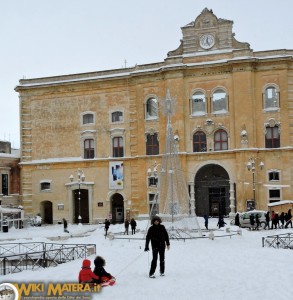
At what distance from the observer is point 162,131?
4728 cm

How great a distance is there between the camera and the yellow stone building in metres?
45.0

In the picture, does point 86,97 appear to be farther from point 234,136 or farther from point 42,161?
point 234,136

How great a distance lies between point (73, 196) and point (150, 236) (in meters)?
36.3

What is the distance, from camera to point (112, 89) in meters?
49.9

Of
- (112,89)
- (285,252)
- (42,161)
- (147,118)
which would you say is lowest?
(285,252)

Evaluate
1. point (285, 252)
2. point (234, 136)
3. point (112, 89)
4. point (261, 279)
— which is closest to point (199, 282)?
point (261, 279)

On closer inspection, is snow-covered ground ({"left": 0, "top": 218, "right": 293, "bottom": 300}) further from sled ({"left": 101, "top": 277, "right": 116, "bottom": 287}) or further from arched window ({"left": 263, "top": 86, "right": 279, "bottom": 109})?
arched window ({"left": 263, "top": 86, "right": 279, "bottom": 109})

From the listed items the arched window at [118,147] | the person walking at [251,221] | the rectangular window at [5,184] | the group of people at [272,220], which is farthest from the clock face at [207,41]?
the rectangular window at [5,184]

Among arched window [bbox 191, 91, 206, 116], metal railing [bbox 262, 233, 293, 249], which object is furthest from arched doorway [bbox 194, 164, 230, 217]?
metal railing [bbox 262, 233, 293, 249]

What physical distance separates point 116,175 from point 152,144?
14.6ft

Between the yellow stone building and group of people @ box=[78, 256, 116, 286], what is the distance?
99.7ft

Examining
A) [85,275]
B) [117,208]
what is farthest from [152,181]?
[85,275]

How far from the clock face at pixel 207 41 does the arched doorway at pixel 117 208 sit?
15.9 meters

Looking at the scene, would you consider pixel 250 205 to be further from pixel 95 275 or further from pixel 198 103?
pixel 95 275
